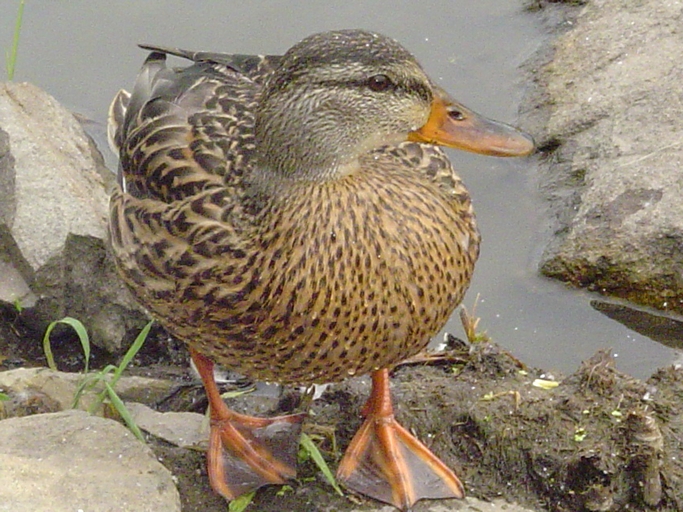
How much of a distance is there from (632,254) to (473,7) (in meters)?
2.31

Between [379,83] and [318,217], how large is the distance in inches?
16.6

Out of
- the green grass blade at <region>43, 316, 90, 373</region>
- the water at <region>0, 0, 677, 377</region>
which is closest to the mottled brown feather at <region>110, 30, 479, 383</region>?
the green grass blade at <region>43, 316, 90, 373</region>

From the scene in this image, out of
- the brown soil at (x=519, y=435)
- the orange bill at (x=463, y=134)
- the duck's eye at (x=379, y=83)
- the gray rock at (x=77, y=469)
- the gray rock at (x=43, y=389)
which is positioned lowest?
the gray rock at (x=43, y=389)

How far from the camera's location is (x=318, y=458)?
3768 millimetres

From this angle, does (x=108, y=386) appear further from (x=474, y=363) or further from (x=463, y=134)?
(x=463, y=134)

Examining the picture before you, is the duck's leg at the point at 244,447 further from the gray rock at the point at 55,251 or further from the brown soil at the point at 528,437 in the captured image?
the gray rock at the point at 55,251

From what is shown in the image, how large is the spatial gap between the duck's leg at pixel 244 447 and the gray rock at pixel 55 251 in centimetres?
72

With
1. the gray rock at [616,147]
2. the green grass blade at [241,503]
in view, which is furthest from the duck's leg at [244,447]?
the gray rock at [616,147]

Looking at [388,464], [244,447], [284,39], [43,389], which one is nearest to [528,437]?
[388,464]

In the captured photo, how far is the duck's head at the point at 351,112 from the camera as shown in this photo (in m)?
3.11

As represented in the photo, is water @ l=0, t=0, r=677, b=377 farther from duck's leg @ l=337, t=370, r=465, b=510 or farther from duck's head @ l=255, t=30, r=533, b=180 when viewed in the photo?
duck's head @ l=255, t=30, r=533, b=180

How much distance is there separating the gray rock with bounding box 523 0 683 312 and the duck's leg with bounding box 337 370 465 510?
141 cm

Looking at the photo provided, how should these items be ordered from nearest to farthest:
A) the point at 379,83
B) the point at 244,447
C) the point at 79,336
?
the point at 379,83 → the point at 244,447 → the point at 79,336

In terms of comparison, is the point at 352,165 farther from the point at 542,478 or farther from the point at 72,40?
the point at 72,40
